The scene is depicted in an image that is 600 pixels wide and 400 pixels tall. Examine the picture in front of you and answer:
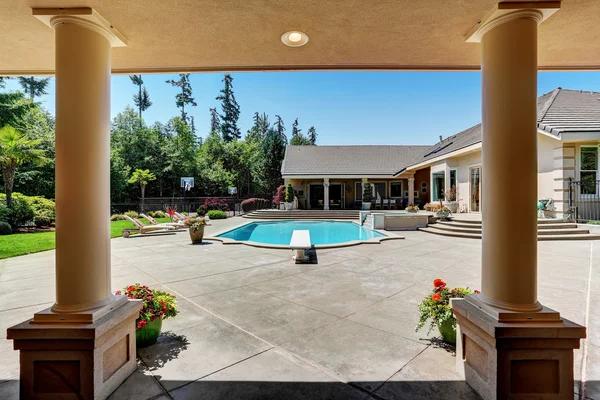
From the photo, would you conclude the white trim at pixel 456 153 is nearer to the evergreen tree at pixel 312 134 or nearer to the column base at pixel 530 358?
the column base at pixel 530 358

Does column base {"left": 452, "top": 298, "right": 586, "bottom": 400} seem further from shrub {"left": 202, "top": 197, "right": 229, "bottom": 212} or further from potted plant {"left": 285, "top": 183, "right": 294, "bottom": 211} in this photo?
shrub {"left": 202, "top": 197, "right": 229, "bottom": 212}

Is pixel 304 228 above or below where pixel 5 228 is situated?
below

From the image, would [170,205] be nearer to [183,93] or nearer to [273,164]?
[273,164]

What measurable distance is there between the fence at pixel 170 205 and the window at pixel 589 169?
20.9 metres

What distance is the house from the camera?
11.4 meters

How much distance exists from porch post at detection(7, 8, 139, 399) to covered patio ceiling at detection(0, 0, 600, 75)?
345 millimetres

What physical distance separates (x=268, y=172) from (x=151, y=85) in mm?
21961

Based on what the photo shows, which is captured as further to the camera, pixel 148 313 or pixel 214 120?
pixel 214 120

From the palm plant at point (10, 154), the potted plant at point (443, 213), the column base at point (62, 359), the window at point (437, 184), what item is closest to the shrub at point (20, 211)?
the palm plant at point (10, 154)

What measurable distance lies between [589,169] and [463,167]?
17.1 feet

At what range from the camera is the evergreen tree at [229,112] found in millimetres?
44562

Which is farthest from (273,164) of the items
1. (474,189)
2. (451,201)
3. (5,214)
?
(5,214)

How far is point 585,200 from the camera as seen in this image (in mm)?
11484

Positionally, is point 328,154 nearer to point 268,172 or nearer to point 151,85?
point 268,172
